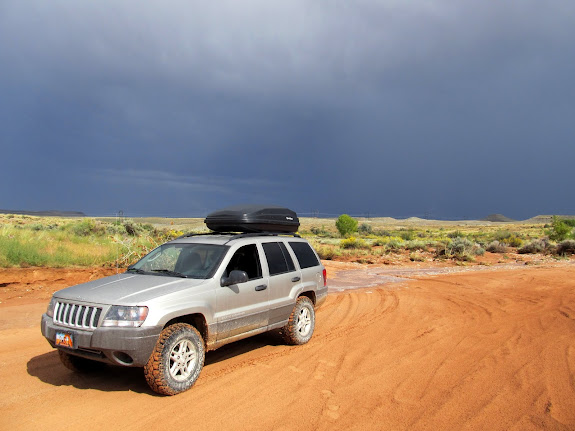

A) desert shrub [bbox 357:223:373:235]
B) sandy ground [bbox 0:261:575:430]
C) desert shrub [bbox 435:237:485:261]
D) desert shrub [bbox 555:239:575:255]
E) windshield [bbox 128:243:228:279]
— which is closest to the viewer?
sandy ground [bbox 0:261:575:430]

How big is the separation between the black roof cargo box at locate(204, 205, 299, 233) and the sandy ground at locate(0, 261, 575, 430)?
6.37ft

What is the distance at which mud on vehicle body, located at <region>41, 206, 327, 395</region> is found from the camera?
4.91m

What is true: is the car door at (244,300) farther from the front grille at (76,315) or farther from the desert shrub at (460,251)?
the desert shrub at (460,251)

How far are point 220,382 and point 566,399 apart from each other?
3.97 metres

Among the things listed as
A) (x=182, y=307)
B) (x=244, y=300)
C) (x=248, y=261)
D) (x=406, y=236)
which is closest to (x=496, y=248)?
(x=406, y=236)

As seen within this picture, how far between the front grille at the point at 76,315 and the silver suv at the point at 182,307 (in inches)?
0.4

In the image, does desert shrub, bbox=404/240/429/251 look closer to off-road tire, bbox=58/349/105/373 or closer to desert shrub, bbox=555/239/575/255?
desert shrub, bbox=555/239/575/255

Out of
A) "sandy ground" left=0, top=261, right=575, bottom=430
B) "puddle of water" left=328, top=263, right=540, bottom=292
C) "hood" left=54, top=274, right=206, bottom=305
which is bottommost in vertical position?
"sandy ground" left=0, top=261, right=575, bottom=430

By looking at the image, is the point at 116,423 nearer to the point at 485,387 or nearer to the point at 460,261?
the point at 485,387

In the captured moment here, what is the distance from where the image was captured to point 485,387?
5.30 metres

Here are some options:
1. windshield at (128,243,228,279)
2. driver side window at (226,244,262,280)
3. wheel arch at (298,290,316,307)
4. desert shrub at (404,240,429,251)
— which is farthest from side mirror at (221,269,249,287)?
desert shrub at (404,240,429,251)

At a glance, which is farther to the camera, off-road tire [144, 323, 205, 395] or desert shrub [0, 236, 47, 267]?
desert shrub [0, 236, 47, 267]

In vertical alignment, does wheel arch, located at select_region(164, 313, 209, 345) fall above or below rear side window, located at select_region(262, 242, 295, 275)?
below

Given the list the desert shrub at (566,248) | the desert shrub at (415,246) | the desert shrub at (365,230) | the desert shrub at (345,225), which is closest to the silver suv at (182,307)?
the desert shrub at (415,246)
